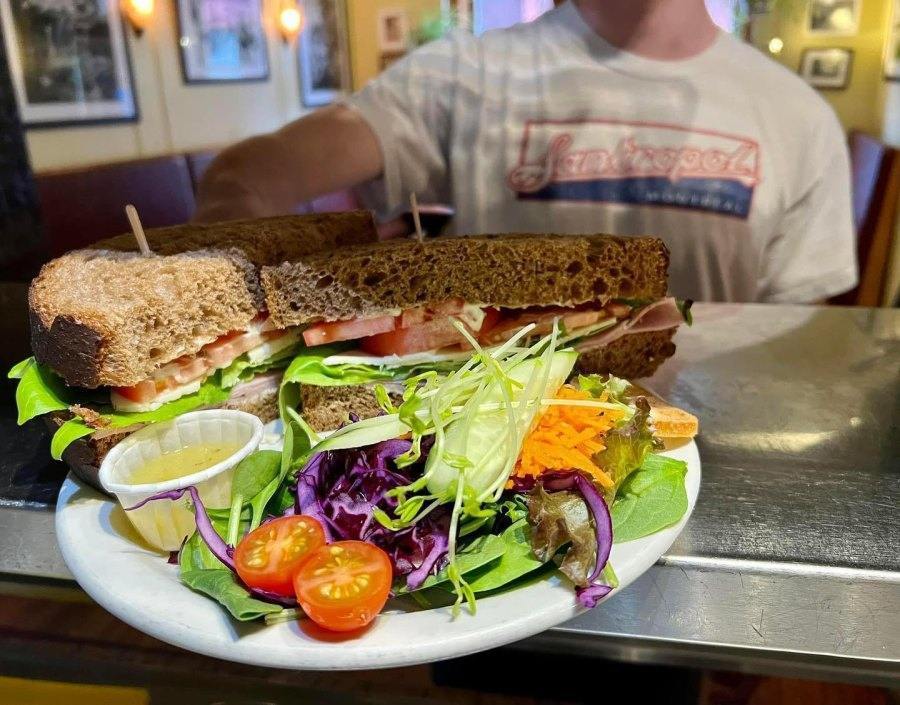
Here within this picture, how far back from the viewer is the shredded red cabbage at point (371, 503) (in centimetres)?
94

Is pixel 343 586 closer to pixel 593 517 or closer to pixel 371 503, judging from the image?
pixel 371 503

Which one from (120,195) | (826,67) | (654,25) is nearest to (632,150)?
(654,25)

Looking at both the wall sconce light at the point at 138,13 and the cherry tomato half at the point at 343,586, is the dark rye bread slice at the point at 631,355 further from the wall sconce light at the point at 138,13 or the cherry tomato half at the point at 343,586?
the wall sconce light at the point at 138,13

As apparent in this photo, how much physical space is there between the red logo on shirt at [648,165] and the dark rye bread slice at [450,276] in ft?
2.51

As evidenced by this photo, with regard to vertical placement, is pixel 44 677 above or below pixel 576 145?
below

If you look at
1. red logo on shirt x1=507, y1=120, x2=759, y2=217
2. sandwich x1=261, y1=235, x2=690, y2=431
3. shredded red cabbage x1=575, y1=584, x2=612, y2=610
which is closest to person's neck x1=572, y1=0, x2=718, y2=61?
red logo on shirt x1=507, y1=120, x2=759, y2=217

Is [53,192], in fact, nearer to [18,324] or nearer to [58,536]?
[18,324]

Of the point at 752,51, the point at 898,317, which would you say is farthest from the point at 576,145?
the point at 898,317

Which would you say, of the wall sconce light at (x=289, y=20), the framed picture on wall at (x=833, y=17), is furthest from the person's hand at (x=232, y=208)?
the wall sconce light at (x=289, y=20)

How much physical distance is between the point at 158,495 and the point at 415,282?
0.76 metres

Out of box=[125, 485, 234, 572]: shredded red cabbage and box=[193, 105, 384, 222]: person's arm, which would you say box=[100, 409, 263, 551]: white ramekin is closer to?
box=[125, 485, 234, 572]: shredded red cabbage

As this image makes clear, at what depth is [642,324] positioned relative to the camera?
1658 millimetres

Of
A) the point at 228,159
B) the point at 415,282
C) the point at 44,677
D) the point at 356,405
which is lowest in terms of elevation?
the point at 44,677

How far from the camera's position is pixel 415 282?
1.57 metres
